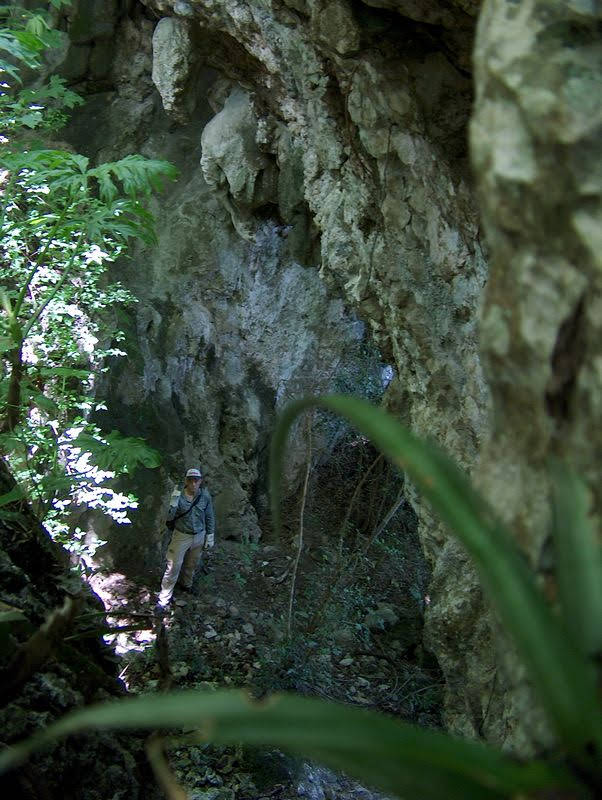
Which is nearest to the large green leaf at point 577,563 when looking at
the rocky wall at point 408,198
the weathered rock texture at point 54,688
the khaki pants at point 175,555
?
the weathered rock texture at point 54,688

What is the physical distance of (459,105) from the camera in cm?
330

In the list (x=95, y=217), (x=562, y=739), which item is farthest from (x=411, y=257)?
(x=562, y=739)

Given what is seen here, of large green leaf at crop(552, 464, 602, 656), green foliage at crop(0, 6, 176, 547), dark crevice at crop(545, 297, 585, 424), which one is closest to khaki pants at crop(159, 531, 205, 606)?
green foliage at crop(0, 6, 176, 547)

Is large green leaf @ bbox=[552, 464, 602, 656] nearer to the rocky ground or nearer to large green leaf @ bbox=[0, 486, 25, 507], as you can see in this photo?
large green leaf @ bbox=[0, 486, 25, 507]

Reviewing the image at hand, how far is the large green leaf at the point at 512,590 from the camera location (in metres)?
0.64

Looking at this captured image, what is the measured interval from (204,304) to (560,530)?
6615 millimetres

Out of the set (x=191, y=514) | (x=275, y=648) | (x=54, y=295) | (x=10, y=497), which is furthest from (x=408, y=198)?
(x=275, y=648)

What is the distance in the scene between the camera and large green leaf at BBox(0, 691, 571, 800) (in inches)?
23.6

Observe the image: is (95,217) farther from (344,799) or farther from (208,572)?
(208,572)

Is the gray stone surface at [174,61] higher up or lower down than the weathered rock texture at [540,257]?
higher up

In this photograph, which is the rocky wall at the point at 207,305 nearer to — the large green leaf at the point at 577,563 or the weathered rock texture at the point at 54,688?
the weathered rock texture at the point at 54,688

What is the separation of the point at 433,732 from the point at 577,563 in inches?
8.5

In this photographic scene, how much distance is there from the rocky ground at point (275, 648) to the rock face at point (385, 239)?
78 centimetres

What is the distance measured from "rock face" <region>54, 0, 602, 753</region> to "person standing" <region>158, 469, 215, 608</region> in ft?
1.99
